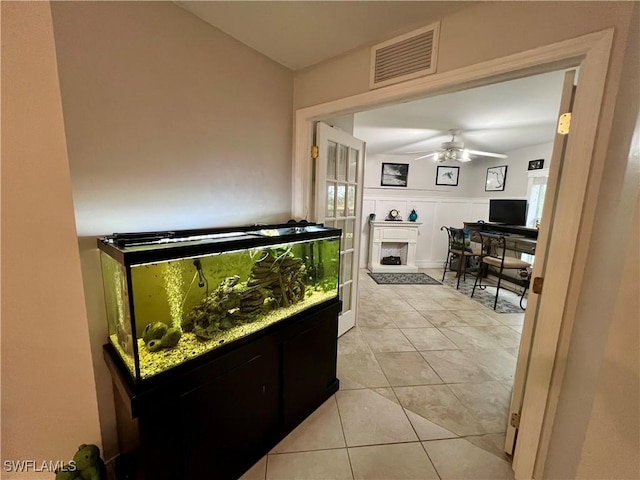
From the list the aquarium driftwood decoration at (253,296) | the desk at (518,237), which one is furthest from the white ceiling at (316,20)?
the desk at (518,237)

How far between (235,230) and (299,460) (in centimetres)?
127

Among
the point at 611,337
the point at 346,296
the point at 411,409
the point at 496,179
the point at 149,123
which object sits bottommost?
the point at 411,409

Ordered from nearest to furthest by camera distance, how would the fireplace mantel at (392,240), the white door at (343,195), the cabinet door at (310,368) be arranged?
the cabinet door at (310,368) → the white door at (343,195) → the fireplace mantel at (392,240)

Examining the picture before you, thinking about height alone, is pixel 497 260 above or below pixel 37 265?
below

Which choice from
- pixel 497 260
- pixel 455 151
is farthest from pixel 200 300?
pixel 497 260

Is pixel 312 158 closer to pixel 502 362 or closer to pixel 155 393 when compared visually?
pixel 155 393

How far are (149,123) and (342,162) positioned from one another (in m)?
1.54

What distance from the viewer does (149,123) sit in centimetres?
125

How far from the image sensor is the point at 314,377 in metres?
1.65

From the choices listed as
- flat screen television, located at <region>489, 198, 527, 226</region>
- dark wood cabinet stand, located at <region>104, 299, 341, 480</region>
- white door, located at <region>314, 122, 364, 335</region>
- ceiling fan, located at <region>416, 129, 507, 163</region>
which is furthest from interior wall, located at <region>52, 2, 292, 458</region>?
flat screen television, located at <region>489, 198, 527, 226</region>

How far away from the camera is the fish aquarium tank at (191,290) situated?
34.7 inches

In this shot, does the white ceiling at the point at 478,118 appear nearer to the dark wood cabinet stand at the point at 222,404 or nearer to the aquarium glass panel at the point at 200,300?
the aquarium glass panel at the point at 200,300

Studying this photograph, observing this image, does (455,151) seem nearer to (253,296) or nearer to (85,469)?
(253,296)

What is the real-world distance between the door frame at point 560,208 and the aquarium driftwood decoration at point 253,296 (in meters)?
1.21
